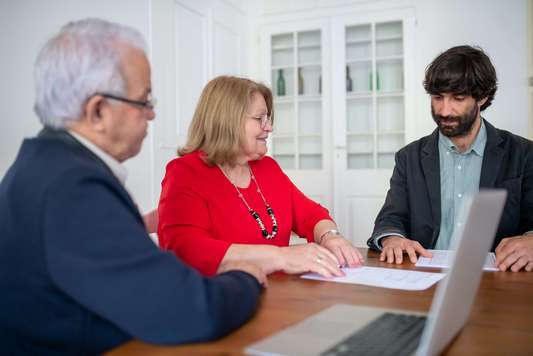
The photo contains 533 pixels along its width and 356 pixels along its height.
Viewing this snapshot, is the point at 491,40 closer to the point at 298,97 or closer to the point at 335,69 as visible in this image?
the point at 335,69

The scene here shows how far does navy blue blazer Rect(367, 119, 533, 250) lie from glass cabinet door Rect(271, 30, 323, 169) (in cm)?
304

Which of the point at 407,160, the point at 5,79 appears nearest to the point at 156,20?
the point at 5,79

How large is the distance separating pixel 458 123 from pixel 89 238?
67.9 inches

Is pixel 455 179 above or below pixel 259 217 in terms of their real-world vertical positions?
above

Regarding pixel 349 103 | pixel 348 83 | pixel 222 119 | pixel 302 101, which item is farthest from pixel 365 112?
pixel 222 119

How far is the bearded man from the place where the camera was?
Answer: 2.01 metres

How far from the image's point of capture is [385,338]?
80 cm

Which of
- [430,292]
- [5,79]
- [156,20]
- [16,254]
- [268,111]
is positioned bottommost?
[430,292]

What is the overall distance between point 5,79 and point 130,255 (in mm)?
2149

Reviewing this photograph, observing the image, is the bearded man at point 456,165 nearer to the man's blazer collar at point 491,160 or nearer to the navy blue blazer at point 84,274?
the man's blazer collar at point 491,160

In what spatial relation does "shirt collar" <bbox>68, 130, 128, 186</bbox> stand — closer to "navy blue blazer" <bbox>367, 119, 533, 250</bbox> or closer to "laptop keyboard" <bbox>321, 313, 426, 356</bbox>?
"laptop keyboard" <bbox>321, 313, 426, 356</bbox>

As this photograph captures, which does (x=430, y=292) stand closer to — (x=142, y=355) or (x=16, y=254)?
(x=142, y=355)

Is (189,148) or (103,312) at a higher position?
(189,148)

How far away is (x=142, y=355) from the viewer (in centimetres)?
79
